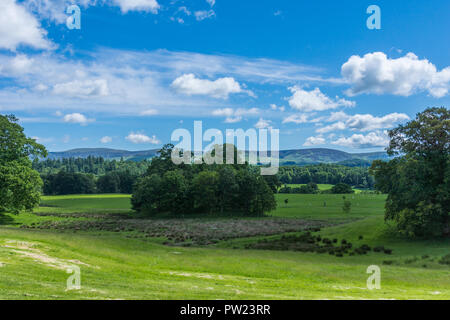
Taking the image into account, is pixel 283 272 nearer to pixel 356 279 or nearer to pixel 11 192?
pixel 356 279

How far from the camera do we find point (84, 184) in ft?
559

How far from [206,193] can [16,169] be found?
165ft

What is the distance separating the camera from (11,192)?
4619 centimetres

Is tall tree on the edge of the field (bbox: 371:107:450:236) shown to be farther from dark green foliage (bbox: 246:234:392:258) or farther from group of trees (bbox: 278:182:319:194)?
group of trees (bbox: 278:182:319:194)

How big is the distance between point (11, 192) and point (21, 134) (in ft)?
33.6

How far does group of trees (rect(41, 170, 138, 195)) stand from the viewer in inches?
6649

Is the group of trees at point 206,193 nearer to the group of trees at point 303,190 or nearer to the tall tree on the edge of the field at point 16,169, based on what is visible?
the tall tree on the edge of the field at point 16,169

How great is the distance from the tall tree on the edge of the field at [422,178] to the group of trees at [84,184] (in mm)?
147245

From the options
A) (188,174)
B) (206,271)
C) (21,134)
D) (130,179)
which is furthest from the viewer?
(130,179)

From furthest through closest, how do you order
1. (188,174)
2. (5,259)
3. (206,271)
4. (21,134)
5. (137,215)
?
(188,174), (137,215), (21,134), (206,271), (5,259)

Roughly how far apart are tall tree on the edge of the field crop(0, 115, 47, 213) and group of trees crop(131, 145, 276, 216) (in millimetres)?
40833

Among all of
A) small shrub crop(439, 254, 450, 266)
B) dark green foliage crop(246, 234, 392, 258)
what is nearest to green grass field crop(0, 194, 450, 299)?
small shrub crop(439, 254, 450, 266)

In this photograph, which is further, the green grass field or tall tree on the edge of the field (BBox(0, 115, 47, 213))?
tall tree on the edge of the field (BBox(0, 115, 47, 213))
